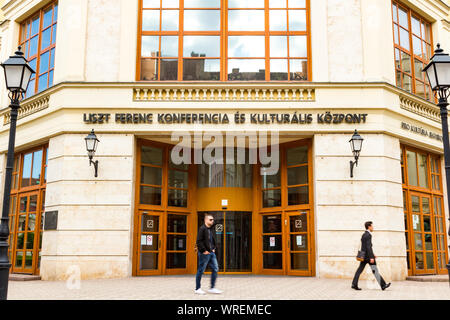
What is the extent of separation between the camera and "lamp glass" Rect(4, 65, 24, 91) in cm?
834

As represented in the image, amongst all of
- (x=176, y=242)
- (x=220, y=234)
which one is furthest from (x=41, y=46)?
(x=220, y=234)

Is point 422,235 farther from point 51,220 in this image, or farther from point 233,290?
point 51,220

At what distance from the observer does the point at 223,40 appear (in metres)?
14.3

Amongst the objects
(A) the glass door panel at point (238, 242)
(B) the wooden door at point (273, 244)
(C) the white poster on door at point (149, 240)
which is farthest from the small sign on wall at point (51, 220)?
(B) the wooden door at point (273, 244)

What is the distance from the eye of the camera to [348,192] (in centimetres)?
1326

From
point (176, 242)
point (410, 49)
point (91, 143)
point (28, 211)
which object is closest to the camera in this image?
point (91, 143)

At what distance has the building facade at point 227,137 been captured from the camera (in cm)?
1324

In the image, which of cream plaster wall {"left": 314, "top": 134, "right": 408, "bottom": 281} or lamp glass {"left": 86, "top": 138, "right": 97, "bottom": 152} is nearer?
cream plaster wall {"left": 314, "top": 134, "right": 408, "bottom": 281}

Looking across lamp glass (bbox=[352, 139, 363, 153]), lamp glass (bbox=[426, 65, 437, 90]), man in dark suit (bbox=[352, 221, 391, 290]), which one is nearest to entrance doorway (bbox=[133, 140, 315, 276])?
lamp glass (bbox=[352, 139, 363, 153])

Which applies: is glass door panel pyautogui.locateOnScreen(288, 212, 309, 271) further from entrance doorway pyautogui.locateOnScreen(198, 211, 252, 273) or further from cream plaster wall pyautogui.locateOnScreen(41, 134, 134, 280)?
cream plaster wall pyautogui.locateOnScreen(41, 134, 134, 280)

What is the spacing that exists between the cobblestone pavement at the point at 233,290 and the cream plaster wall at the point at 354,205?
2.35ft

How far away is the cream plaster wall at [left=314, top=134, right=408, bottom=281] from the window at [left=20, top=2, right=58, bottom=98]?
9238 mm

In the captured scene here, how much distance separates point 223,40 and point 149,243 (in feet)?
22.1

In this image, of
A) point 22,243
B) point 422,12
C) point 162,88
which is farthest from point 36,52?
point 422,12
